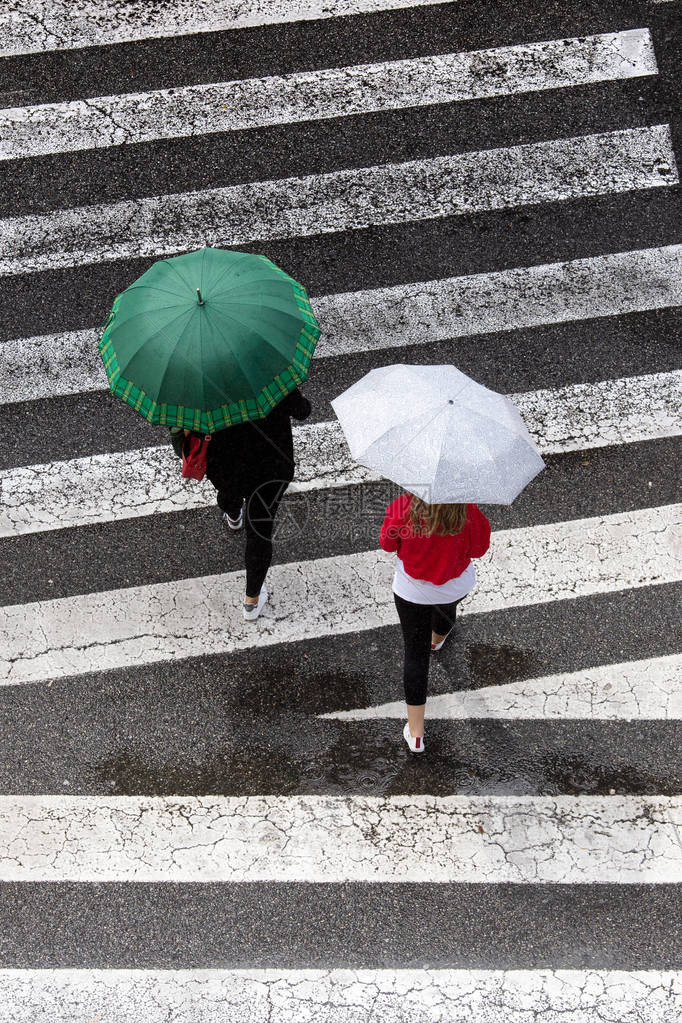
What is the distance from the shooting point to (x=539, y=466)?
3.78 meters

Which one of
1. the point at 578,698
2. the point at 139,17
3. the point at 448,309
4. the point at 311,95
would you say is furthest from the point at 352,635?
the point at 139,17

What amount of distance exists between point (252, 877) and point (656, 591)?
2.57 metres

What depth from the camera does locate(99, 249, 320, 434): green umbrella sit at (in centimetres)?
393

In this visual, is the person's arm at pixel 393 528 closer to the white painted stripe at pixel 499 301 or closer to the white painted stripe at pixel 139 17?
the white painted stripe at pixel 499 301

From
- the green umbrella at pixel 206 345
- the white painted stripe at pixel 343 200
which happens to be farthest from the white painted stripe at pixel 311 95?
the green umbrella at pixel 206 345

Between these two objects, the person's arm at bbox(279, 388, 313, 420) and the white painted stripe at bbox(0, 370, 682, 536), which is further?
the white painted stripe at bbox(0, 370, 682, 536)

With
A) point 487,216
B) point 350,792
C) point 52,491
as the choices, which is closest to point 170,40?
point 487,216

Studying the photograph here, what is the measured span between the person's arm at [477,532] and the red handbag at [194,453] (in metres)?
1.26

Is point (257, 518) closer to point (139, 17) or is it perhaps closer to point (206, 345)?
point (206, 345)

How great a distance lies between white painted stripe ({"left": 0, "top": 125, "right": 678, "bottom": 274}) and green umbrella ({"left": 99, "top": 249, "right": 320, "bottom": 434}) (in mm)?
2290

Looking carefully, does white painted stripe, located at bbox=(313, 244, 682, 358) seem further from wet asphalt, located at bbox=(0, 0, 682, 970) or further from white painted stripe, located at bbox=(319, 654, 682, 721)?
white painted stripe, located at bbox=(319, 654, 682, 721)

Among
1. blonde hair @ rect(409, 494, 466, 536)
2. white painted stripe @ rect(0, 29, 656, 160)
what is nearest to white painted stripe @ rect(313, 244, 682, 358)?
white painted stripe @ rect(0, 29, 656, 160)

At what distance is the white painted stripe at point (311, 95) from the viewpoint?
671cm

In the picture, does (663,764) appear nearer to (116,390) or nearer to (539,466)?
(539,466)
